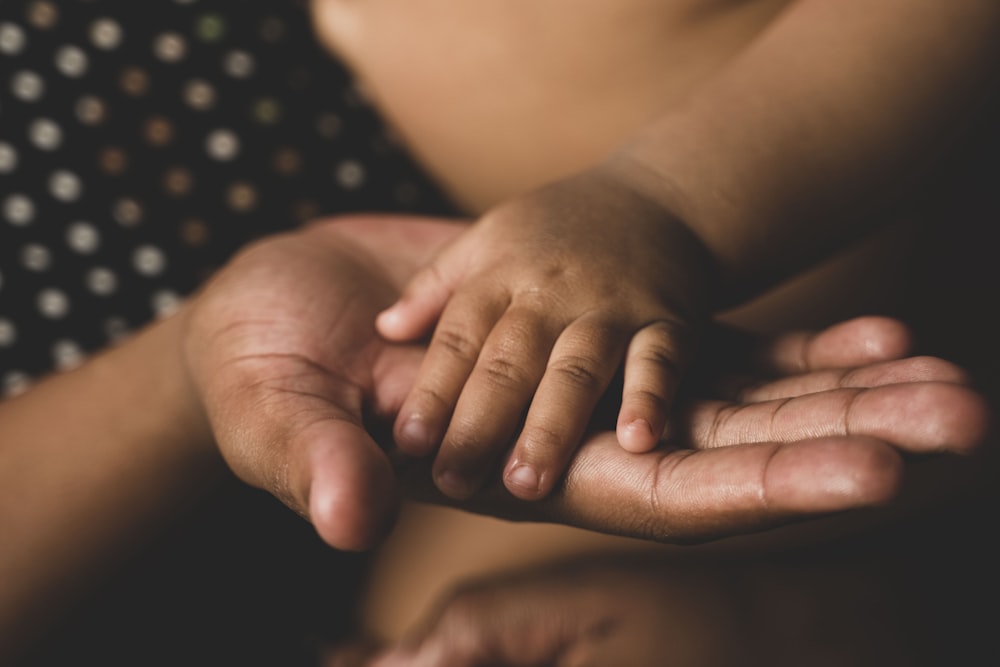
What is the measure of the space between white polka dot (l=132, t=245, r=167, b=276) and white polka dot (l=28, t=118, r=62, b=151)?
0.40ft

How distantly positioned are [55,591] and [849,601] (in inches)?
24.6

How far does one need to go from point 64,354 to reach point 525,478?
1.90 ft

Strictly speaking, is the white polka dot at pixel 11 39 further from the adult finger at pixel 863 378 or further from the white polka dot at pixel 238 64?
the adult finger at pixel 863 378

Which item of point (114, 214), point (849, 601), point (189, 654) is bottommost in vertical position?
point (189, 654)

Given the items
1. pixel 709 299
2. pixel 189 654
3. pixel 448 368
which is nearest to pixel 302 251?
pixel 448 368

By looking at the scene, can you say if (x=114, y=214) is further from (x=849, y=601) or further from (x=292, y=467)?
(x=849, y=601)

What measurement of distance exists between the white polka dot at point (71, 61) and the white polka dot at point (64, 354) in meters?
0.26

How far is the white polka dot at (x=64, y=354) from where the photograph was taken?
784 mm

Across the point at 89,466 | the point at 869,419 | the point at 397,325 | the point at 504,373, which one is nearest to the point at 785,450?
the point at 869,419

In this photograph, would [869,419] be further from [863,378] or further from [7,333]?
[7,333]

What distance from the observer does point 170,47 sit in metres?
0.79

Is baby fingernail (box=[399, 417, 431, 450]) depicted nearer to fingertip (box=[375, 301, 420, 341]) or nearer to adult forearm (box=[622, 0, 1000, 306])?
fingertip (box=[375, 301, 420, 341])

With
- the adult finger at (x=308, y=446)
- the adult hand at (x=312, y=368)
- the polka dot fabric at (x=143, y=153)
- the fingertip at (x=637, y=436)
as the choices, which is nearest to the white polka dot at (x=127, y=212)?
the polka dot fabric at (x=143, y=153)

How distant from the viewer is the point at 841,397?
401 millimetres
